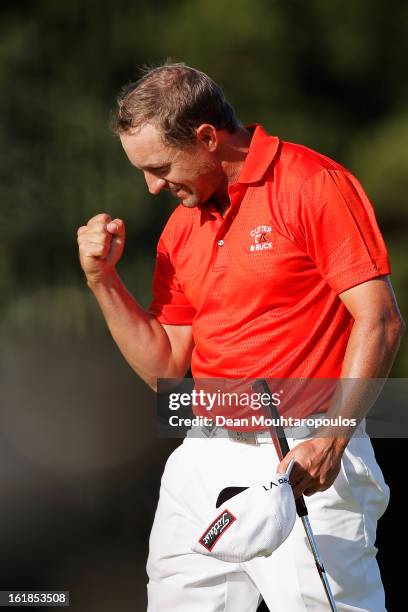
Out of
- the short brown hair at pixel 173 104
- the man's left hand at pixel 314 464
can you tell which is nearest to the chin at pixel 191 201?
the short brown hair at pixel 173 104

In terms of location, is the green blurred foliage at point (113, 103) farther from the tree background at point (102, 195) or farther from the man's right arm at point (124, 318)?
the man's right arm at point (124, 318)

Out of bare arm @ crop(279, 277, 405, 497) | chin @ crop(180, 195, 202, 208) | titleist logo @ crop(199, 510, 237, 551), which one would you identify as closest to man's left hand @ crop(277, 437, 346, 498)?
bare arm @ crop(279, 277, 405, 497)

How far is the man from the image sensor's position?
1.63 meters

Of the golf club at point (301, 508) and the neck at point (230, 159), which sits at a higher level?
the neck at point (230, 159)

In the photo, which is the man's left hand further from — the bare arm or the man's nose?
the man's nose

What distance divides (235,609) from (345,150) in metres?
1.76

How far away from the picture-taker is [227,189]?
1.85 metres

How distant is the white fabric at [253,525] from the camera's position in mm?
1464

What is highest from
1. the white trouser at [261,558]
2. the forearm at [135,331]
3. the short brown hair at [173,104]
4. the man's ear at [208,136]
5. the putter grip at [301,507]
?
the short brown hair at [173,104]

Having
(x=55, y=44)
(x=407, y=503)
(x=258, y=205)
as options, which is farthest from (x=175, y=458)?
(x=55, y=44)

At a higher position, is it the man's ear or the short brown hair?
the short brown hair

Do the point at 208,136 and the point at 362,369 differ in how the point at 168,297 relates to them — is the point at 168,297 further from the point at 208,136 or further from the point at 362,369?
the point at 362,369

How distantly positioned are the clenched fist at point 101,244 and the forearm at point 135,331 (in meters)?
0.04

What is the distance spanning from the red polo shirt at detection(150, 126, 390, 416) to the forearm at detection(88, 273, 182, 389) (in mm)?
194
